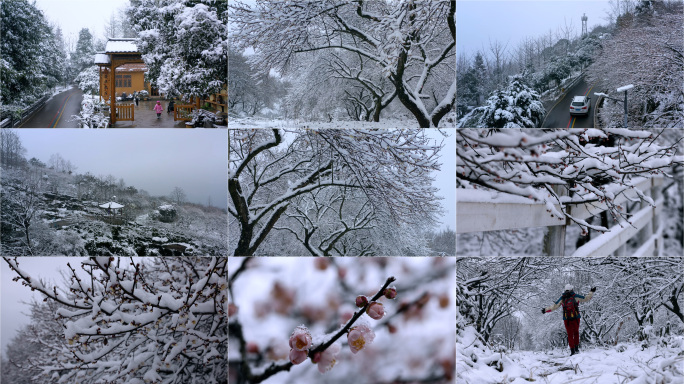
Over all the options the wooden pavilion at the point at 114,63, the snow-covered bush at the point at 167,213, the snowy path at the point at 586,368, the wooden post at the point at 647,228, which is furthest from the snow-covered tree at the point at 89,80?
the wooden post at the point at 647,228

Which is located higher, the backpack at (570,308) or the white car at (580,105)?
the white car at (580,105)

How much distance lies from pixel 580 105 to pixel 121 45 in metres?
2.61

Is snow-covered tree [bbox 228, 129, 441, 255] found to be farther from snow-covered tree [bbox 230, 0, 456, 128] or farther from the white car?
the white car

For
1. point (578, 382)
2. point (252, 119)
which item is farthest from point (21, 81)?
point (578, 382)

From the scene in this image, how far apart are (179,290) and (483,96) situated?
205 centimetres

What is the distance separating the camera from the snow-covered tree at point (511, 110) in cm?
292

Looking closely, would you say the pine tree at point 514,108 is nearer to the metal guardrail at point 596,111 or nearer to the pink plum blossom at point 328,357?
the metal guardrail at point 596,111

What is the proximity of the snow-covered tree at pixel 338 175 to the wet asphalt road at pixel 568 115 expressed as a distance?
67cm

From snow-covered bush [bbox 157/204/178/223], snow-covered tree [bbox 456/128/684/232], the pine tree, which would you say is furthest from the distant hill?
the pine tree

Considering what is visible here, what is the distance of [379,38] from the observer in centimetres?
291

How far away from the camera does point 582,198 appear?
292cm

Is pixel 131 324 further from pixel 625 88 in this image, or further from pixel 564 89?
pixel 625 88

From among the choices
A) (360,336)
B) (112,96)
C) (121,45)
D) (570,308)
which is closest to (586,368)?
(570,308)

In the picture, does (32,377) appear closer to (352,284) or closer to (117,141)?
(117,141)
